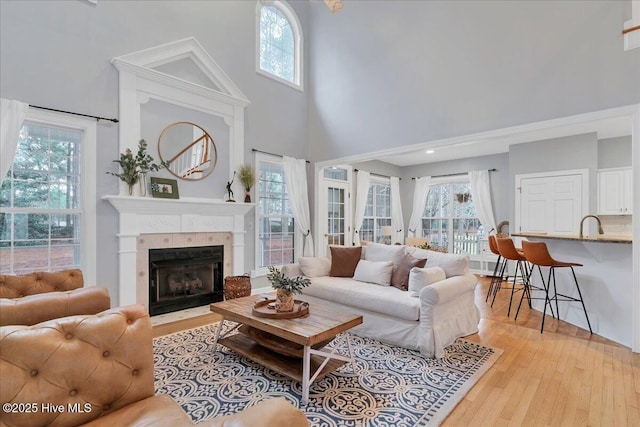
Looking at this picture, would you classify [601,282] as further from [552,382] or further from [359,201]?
[359,201]

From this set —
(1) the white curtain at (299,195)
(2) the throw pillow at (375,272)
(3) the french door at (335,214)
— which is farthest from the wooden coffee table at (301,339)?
(3) the french door at (335,214)

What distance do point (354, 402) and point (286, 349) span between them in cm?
63

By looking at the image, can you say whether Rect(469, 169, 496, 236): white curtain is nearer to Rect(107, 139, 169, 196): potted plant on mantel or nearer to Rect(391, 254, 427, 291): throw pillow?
Rect(391, 254, 427, 291): throw pillow

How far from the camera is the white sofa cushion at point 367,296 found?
3006mm

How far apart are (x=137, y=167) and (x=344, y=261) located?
9.71ft

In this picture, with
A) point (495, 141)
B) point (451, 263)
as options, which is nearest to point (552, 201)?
point (495, 141)

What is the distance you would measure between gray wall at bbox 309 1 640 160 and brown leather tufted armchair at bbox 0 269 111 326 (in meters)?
4.31

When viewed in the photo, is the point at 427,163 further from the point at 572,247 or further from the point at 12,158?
the point at 12,158

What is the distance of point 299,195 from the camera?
19.6ft

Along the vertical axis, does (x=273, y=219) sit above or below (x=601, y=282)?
above

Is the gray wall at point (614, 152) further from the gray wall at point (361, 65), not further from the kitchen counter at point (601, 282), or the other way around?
the gray wall at point (361, 65)

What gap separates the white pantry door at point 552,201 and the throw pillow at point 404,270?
13.1 feet

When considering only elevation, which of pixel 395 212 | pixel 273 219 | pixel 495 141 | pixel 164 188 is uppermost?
pixel 495 141

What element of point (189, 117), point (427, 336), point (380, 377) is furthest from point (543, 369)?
point (189, 117)
